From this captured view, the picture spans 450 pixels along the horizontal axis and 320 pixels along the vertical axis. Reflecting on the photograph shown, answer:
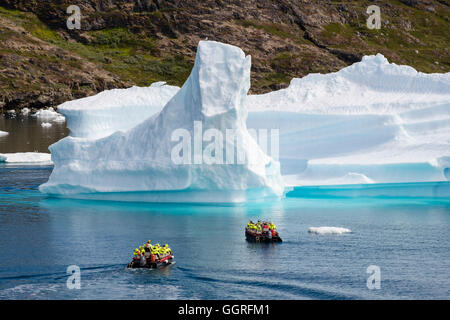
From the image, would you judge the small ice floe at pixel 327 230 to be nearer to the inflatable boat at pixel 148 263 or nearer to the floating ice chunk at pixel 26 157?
the inflatable boat at pixel 148 263

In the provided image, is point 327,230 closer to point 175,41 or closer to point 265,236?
point 265,236

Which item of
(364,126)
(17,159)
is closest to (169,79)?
(17,159)

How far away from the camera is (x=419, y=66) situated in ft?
454

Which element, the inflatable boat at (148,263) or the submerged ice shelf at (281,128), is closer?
the inflatable boat at (148,263)

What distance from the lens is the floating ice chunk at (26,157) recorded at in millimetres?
51438

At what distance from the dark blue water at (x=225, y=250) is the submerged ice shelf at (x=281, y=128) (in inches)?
54.2

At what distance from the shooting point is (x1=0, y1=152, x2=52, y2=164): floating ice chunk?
51438 mm

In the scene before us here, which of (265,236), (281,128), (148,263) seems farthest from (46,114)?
(148,263)

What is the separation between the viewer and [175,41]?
13850cm

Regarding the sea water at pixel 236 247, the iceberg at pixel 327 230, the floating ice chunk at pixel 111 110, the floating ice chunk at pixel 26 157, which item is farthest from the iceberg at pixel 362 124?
the floating ice chunk at pixel 26 157

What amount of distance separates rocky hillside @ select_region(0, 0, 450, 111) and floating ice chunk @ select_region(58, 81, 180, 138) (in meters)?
80.1

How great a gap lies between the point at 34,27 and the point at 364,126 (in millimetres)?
109868

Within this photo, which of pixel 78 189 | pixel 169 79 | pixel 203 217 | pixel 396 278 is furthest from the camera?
pixel 169 79
